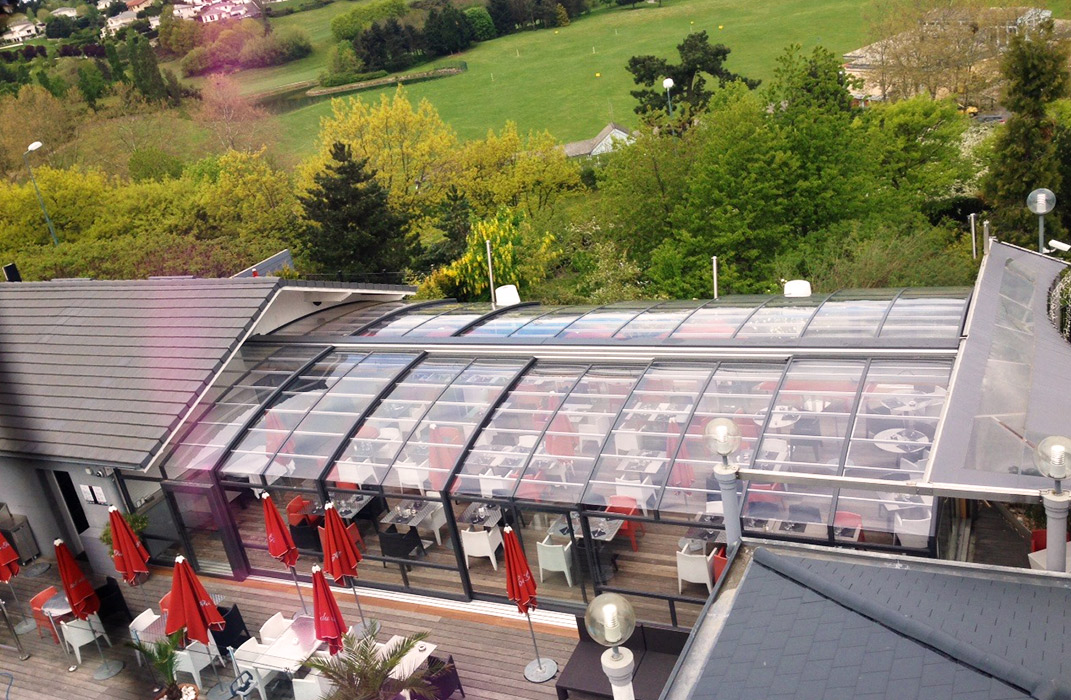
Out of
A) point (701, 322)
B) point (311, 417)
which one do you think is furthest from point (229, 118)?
point (701, 322)

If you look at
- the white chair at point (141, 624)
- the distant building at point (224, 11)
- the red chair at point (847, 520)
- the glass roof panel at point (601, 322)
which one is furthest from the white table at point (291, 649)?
the distant building at point (224, 11)

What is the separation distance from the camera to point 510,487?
1241cm

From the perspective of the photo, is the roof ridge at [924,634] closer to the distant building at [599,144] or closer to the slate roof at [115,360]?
the slate roof at [115,360]

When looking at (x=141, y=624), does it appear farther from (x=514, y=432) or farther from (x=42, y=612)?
(x=514, y=432)

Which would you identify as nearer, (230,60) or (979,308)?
(979,308)

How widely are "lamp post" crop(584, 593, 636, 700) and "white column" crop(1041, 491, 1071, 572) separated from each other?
3.81 m

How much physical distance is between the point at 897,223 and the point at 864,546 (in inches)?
1113

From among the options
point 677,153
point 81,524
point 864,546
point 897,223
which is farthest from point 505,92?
point 864,546

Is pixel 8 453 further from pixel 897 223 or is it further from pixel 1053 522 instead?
pixel 897 223

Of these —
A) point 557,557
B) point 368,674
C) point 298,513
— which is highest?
point 368,674

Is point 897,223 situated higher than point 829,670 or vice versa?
point 829,670

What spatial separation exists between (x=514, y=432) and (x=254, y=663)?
16.8 ft

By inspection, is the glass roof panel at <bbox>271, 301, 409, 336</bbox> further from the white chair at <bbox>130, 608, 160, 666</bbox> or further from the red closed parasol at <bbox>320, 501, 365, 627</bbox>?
the white chair at <bbox>130, 608, 160, 666</bbox>

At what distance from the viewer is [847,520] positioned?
1023cm
